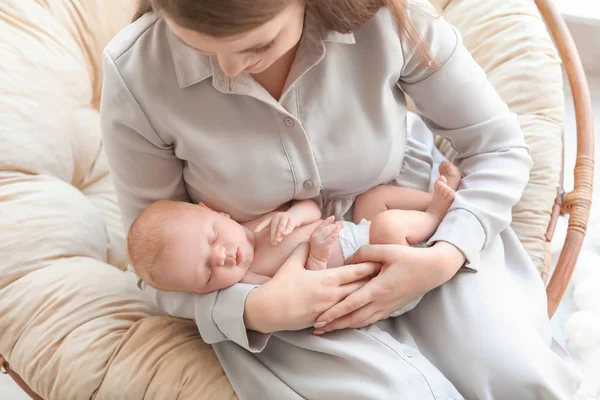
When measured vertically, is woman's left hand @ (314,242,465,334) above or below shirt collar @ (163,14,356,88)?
below

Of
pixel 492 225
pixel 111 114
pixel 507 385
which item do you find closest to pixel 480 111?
pixel 492 225

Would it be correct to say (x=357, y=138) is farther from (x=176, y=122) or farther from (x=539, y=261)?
(x=539, y=261)

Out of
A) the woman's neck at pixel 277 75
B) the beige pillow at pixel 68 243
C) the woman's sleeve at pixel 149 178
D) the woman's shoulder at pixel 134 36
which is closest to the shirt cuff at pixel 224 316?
the woman's sleeve at pixel 149 178

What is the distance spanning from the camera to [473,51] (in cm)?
166

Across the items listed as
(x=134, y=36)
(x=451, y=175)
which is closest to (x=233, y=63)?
(x=134, y=36)

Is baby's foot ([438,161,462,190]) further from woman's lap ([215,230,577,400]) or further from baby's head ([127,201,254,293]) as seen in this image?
baby's head ([127,201,254,293])

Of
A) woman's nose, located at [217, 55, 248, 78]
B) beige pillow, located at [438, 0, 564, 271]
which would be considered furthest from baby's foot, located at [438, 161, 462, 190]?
woman's nose, located at [217, 55, 248, 78]

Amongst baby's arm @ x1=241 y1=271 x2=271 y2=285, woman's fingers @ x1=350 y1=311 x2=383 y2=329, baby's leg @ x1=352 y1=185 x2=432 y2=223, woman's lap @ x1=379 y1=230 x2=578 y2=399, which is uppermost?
baby's leg @ x1=352 y1=185 x2=432 y2=223

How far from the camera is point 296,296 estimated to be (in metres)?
1.07

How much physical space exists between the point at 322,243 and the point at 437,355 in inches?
12.5

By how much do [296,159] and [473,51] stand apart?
A: 82 cm

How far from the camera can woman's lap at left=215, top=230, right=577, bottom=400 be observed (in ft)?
3.47

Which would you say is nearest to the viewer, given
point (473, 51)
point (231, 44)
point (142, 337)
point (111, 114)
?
point (231, 44)

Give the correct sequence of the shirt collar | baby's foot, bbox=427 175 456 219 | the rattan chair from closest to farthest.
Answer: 1. the shirt collar
2. baby's foot, bbox=427 175 456 219
3. the rattan chair
